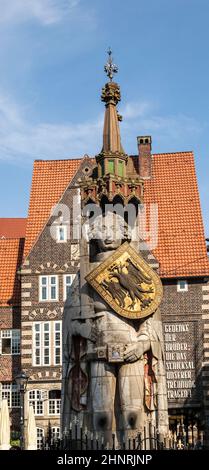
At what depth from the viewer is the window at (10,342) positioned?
44969 mm

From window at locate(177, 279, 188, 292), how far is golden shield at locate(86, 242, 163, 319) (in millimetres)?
20840

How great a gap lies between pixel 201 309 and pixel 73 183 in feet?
31.7

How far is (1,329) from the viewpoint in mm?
45469

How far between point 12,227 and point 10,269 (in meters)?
14.5

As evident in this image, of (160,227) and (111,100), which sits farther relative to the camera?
(160,227)

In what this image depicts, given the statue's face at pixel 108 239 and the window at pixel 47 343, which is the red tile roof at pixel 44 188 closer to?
the window at pixel 47 343

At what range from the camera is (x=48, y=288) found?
1753 inches

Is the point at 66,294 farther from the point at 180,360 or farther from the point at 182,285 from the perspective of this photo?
the point at 180,360

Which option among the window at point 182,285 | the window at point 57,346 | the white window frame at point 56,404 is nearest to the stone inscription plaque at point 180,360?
the window at point 182,285

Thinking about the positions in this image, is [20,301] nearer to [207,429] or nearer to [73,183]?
[73,183]

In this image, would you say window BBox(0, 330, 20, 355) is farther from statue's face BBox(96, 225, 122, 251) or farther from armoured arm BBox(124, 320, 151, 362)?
armoured arm BBox(124, 320, 151, 362)

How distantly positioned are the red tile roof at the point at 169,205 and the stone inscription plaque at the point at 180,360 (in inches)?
111

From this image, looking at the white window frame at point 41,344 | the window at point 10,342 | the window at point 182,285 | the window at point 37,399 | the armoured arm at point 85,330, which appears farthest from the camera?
the window at point 10,342
